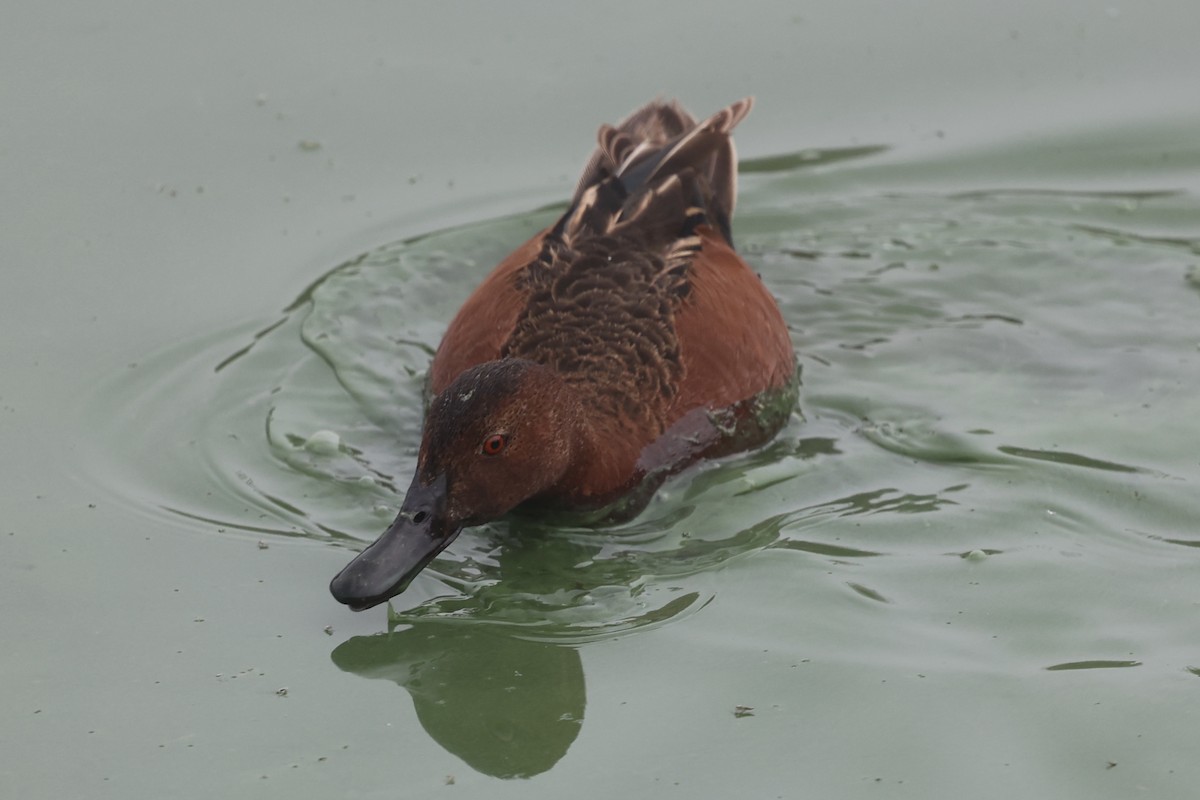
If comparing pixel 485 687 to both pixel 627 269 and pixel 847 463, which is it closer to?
pixel 847 463

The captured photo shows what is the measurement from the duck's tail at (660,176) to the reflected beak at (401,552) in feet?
6.09

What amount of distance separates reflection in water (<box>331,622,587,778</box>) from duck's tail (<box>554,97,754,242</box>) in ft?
7.53

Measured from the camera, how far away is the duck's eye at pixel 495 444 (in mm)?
5828

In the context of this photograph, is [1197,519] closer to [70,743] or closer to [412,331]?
[412,331]

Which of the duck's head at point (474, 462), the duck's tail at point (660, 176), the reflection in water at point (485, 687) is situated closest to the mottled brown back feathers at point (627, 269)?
the duck's tail at point (660, 176)

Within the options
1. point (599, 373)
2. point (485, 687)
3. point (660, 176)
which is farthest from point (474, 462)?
point (660, 176)

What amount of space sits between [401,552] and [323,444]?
1.30 metres

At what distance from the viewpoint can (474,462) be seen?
582cm

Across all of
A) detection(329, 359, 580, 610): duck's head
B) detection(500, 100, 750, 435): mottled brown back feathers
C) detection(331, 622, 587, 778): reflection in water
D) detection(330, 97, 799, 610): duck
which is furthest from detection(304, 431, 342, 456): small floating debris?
detection(331, 622, 587, 778): reflection in water

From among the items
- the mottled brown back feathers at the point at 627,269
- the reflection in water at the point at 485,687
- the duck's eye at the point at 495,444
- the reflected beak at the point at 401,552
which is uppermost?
the mottled brown back feathers at the point at 627,269


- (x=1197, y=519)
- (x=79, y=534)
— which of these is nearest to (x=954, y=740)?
(x=1197, y=519)

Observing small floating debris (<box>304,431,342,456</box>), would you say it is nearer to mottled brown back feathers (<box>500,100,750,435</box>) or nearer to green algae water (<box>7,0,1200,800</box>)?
green algae water (<box>7,0,1200,800</box>)

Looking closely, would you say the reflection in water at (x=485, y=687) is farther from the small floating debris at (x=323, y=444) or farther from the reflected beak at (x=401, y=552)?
the small floating debris at (x=323, y=444)

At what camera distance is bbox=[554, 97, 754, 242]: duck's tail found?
23.9 ft
